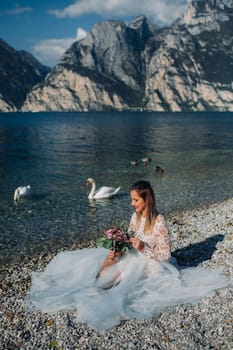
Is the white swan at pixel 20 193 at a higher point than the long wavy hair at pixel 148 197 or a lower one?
lower

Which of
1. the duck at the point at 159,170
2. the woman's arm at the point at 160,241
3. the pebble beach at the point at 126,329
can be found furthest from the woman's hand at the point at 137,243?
the duck at the point at 159,170

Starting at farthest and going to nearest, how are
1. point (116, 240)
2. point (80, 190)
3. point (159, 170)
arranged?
point (159, 170) < point (80, 190) < point (116, 240)

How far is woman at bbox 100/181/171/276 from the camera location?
9.50 m

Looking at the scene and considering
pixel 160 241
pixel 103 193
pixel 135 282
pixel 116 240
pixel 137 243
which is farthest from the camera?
pixel 103 193

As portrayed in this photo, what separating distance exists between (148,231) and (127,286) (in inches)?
58.2

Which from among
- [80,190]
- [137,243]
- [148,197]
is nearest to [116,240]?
[137,243]

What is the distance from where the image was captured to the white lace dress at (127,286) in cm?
873

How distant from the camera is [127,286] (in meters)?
9.46

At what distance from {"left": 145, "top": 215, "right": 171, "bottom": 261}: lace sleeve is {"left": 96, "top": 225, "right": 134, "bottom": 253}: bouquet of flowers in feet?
2.03

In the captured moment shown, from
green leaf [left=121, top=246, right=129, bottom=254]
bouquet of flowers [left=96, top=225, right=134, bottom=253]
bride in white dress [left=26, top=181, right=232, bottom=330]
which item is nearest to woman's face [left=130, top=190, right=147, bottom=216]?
bride in white dress [left=26, top=181, right=232, bottom=330]

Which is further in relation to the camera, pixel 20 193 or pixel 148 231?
pixel 20 193

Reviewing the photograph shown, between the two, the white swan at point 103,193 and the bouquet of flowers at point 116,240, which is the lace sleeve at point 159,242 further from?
the white swan at point 103,193

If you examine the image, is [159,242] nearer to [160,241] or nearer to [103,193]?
[160,241]

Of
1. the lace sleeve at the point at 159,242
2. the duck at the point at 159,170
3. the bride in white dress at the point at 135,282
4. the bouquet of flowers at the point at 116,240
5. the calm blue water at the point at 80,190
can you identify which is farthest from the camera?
the duck at the point at 159,170
